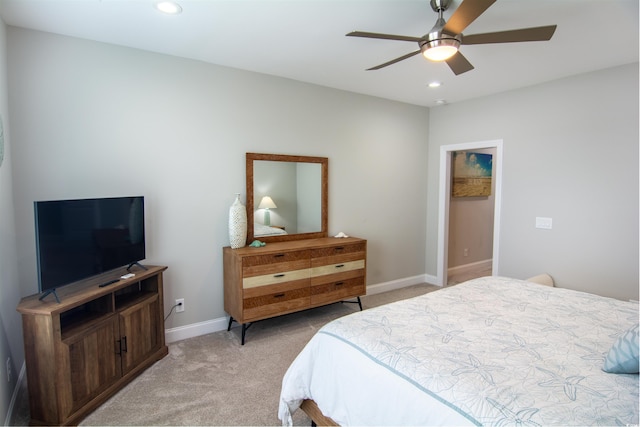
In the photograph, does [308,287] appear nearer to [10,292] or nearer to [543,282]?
[10,292]

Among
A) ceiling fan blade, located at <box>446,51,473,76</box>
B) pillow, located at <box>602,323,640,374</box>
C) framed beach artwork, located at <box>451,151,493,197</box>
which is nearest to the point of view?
pillow, located at <box>602,323,640,374</box>

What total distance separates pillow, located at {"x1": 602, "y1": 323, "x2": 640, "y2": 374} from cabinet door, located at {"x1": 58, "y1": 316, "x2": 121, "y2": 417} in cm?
277

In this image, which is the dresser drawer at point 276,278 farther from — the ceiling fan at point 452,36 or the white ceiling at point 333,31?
the ceiling fan at point 452,36

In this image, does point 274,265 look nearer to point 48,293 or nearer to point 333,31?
point 48,293

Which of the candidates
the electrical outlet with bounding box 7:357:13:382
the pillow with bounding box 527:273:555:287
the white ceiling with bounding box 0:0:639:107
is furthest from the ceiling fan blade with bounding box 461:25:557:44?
the electrical outlet with bounding box 7:357:13:382

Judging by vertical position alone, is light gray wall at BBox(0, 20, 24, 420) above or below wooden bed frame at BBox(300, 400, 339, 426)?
above

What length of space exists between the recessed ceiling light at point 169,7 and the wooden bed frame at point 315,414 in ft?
8.52

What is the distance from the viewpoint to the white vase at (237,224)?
324cm

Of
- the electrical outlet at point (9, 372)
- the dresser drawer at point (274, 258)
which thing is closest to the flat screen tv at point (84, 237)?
the electrical outlet at point (9, 372)

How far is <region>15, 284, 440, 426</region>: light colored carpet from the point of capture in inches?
84.0

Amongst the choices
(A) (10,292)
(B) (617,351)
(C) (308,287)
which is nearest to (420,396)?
(B) (617,351)

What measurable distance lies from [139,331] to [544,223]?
13.8 ft

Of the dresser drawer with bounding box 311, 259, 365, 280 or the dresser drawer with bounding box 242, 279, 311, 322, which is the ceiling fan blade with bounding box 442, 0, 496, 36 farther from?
the dresser drawer with bounding box 242, 279, 311, 322

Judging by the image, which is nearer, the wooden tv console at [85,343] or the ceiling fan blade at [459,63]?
the wooden tv console at [85,343]
